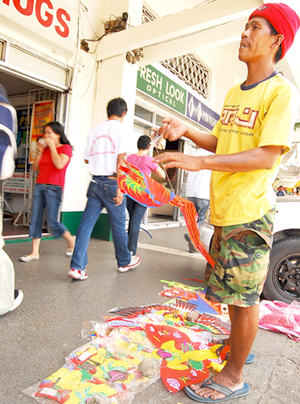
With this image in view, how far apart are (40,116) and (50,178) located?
2.97 m

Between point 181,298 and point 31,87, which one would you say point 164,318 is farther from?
point 31,87

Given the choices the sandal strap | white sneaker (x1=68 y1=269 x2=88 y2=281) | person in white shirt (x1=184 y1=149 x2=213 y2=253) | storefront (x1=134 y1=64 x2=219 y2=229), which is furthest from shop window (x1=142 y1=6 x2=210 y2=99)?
the sandal strap

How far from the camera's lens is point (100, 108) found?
6.33m

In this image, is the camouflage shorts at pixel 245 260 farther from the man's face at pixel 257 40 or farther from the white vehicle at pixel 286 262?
the white vehicle at pixel 286 262

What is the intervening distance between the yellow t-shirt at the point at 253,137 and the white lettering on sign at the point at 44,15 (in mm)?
4543

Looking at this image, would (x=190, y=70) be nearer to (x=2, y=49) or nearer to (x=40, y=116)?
(x=40, y=116)

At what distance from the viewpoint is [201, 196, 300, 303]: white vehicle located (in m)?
3.18

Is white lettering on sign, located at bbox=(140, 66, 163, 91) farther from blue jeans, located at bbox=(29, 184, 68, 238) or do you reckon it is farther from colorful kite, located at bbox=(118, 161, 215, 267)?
colorful kite, located at bbox=(118, 161, 215, 267)

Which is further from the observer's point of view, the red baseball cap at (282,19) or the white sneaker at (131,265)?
the white sneaker at (131,265)

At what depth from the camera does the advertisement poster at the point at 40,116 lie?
623 centimetres

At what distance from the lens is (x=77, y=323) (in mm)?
2512

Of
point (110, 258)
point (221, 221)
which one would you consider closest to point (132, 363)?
point (221, 221)

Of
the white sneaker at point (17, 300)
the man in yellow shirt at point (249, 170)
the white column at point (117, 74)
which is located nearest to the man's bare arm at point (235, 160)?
the man in yellow shirt at point (249, 170)

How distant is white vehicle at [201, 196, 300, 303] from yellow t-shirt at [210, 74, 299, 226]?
69.9 inches
